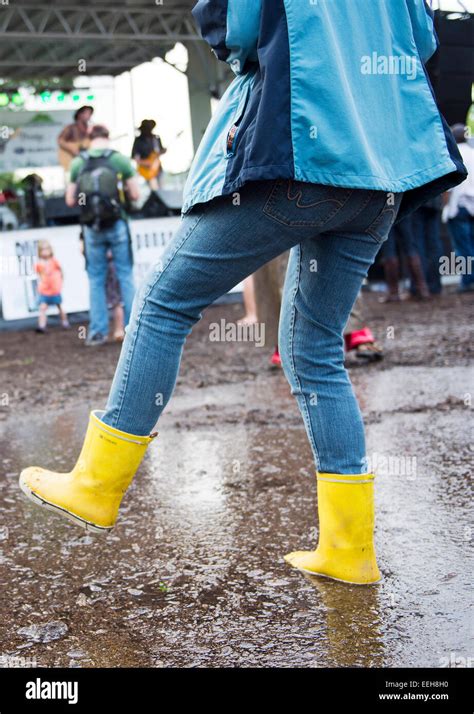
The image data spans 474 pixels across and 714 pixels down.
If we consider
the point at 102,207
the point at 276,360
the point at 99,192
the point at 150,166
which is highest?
the point at 150,166

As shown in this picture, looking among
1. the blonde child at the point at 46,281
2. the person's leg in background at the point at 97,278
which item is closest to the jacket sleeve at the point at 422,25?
the person's leg in background at the point at 97,278

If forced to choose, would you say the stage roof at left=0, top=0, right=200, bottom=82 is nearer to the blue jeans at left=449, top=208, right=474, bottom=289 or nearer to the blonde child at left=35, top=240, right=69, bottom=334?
the blonde child at left=35, top=240, right=69, bottom=334

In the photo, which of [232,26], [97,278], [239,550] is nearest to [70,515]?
[239,550]

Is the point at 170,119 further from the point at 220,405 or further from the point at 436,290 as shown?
the point at 220,405

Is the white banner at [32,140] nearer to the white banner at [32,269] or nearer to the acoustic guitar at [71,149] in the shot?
the acoustic guitar at [71,149]

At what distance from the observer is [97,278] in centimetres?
904

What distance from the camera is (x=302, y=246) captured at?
2443mm

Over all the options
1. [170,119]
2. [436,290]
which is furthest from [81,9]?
[436,290]

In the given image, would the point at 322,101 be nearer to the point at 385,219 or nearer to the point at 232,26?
the point at 232,26

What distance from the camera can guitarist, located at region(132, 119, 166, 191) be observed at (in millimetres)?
13945

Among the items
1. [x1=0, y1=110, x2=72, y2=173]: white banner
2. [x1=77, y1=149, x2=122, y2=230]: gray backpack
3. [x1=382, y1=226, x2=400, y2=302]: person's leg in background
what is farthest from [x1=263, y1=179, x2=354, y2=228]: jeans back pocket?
[x1=0, y1=110, x2=72, y2=173]: white banner

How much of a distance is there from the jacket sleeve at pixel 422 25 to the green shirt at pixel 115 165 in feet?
21.8

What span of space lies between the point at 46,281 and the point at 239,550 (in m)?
8.93

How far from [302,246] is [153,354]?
0.50 metres
